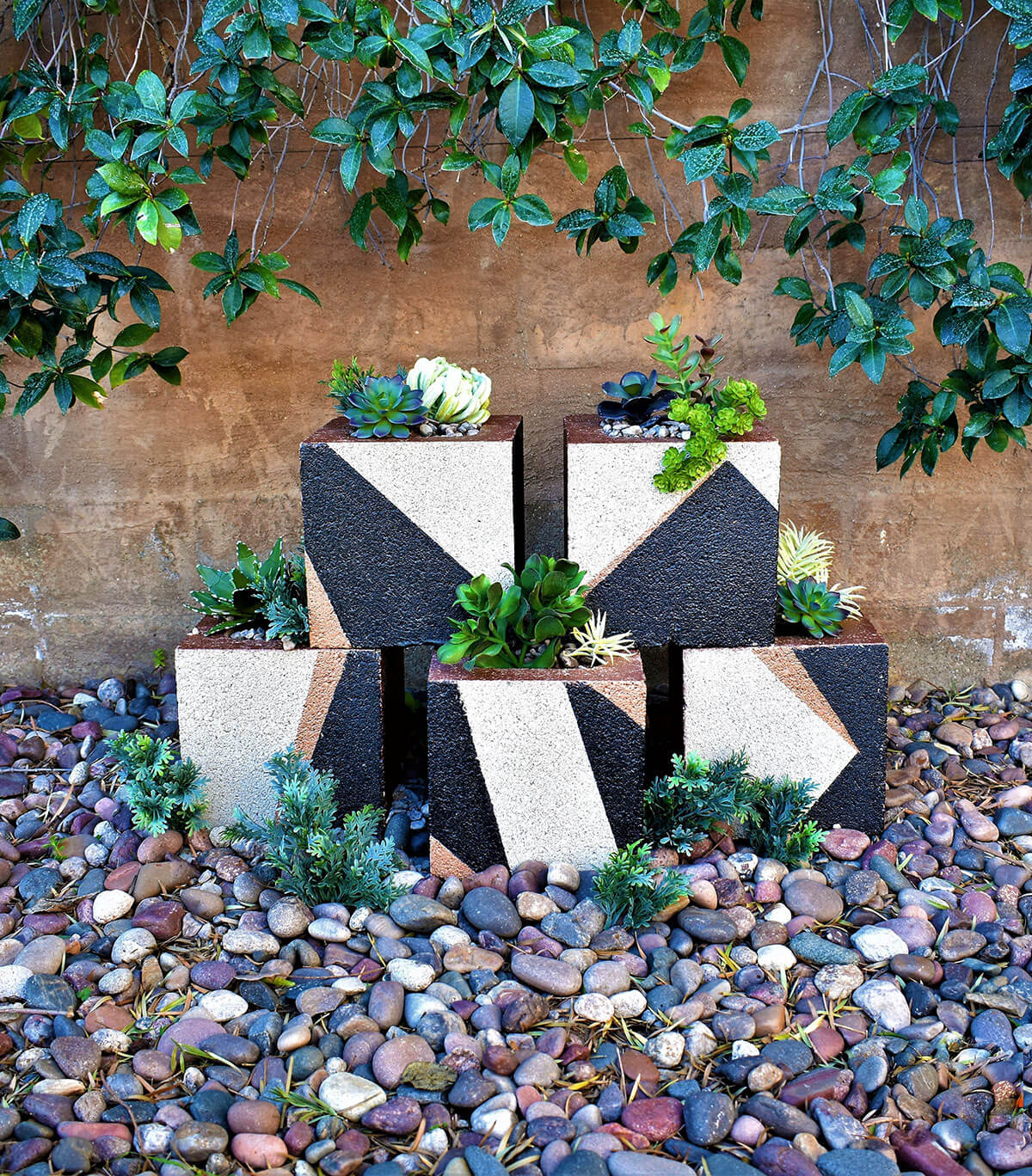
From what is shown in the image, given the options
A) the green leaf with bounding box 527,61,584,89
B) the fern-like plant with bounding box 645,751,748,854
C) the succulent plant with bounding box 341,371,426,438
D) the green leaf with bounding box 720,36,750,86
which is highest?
the green leaf with bounding box 720,36,750,86

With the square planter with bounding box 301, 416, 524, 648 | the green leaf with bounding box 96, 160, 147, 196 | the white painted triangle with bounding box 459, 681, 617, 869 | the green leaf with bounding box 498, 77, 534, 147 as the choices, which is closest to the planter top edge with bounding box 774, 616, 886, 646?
the white painted triangle with bounding box 459, 681, 617, 869

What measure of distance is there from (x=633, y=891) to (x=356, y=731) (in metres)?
0.71

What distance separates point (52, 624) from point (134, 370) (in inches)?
36.7

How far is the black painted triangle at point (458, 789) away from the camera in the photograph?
7.13ft

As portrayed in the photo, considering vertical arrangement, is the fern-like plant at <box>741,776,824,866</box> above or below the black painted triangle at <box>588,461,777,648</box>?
below

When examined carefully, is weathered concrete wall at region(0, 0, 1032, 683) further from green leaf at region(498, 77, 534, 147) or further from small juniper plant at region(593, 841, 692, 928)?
small juniper plant at region(593, 841, 692, 928)

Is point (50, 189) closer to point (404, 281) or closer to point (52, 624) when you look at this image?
point (404, 281)

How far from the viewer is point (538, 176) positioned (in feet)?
9.01

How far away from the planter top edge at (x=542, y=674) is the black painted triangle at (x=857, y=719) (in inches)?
15.5

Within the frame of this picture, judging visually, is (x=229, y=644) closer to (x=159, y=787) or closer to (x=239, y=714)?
(x=239, y=714)

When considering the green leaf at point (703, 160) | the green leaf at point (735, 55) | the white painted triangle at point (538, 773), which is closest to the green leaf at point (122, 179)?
the green leaf at point (703, 160)

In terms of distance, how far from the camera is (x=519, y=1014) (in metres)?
1.81

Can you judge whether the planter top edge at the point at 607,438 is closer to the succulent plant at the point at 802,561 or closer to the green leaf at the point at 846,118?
the succulent plant at the point at 802,561

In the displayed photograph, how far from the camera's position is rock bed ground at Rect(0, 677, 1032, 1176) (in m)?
1.58
